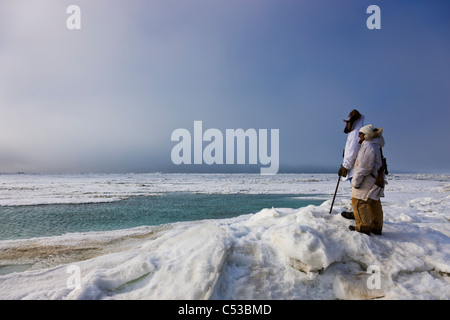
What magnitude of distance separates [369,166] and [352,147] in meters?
0.47

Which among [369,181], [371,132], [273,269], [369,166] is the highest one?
[371,132]

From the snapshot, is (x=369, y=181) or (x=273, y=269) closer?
(x=273, y=269)

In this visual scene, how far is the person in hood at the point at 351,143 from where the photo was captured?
445 cm

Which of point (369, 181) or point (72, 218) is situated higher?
point (369, 181)

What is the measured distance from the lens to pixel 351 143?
14.7 ft

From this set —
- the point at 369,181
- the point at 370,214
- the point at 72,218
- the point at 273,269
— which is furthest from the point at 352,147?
the point at 72,218

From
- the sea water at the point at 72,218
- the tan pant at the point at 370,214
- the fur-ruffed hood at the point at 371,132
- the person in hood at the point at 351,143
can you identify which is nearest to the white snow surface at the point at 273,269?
the tan pant at the point at 370,214

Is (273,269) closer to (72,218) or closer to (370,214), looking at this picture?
(370,214)

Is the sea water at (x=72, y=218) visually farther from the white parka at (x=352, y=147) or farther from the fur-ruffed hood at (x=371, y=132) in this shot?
the fur-ruffed hood at (x=371, y=132)

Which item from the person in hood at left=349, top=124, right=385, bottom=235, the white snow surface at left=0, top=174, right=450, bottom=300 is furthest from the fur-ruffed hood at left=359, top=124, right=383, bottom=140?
the white snow surface at left=0, top=174, right=450, bottom=300
